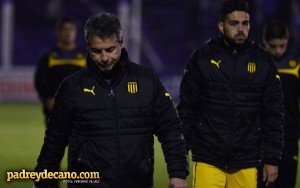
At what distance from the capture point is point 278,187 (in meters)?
8.67

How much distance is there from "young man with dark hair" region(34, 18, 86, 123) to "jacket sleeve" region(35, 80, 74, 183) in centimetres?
504

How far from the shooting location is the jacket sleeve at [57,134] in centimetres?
581

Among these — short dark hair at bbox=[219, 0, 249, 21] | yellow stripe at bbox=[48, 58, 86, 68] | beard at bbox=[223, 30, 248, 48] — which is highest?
short dark hair at bbox=[219, 0, 249, 21]

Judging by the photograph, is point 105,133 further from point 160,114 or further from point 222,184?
point 222,184

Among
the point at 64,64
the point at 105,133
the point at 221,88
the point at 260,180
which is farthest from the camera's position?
the point at 64,64

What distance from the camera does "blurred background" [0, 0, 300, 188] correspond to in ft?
80.9

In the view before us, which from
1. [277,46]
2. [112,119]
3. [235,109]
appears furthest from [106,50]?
Answer: [277,46]

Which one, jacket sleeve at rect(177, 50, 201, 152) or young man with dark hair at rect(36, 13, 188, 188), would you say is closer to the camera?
young man with dark hair at rect(36, 13, 188, 188)

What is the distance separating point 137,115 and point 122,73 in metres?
0.29

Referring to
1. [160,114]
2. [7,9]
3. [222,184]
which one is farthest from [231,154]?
[7,9]

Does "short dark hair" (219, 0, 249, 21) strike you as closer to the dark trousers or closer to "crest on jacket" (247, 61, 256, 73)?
"crest on jacket" (247, 61, 256, 73)

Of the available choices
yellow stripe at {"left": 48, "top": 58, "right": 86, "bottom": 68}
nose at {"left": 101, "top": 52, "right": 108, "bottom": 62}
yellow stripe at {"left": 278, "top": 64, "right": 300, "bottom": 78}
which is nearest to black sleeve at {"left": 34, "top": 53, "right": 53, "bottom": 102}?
yellow stripe at {"left": 48, "top": 58, "right": 86, "bottom": 68}

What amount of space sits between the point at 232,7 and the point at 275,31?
4.87ft

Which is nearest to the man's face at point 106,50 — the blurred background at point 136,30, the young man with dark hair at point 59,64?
the young man with dark hair at point 59,64
